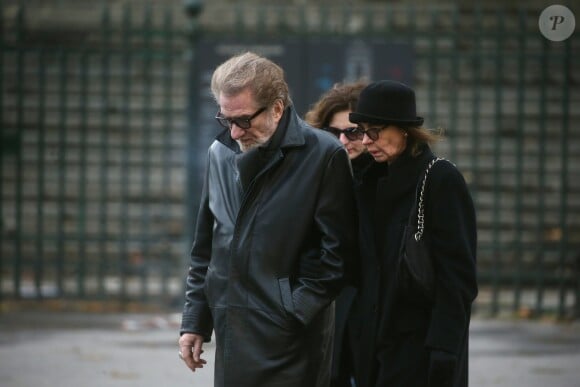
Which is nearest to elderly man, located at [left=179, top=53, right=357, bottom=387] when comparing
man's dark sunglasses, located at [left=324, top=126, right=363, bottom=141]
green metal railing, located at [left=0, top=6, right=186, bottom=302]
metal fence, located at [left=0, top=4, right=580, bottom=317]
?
man's dark sunglasses, located at [left=324, top=126, right=363, bottom=141]

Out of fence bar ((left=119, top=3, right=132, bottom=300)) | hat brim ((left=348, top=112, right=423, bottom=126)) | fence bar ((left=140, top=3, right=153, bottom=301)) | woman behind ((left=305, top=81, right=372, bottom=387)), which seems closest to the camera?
hat brim ((left=348, top=112, right=423, bottom=126))

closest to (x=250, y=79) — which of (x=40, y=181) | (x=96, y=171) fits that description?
(x=40, y=181)

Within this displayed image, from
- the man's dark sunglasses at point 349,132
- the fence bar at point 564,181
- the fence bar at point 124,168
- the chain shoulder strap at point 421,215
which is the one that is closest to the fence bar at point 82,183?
the fence bar at point 124,168

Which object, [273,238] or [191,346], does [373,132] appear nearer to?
[273,238]

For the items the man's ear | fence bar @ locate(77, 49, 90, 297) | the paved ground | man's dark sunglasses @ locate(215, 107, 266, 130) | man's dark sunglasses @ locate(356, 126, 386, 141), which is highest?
the man's ear

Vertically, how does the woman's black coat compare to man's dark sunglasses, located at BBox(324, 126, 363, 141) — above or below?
below

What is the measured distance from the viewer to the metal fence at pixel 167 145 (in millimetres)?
11219

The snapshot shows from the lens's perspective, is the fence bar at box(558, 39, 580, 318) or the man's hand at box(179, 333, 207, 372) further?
the fence bar at box(558, 39, 580, 318)

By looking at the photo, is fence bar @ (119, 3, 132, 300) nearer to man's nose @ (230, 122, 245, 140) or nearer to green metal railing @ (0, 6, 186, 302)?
green metal railing @ (0, 6, 186, 302)

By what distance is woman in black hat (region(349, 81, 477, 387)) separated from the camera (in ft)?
13.0

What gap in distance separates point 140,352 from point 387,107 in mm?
5513

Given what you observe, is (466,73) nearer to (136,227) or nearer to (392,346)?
(136,227)

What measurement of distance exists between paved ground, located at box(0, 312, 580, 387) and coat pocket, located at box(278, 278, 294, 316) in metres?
4.14

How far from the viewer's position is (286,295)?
3895 millimetres
